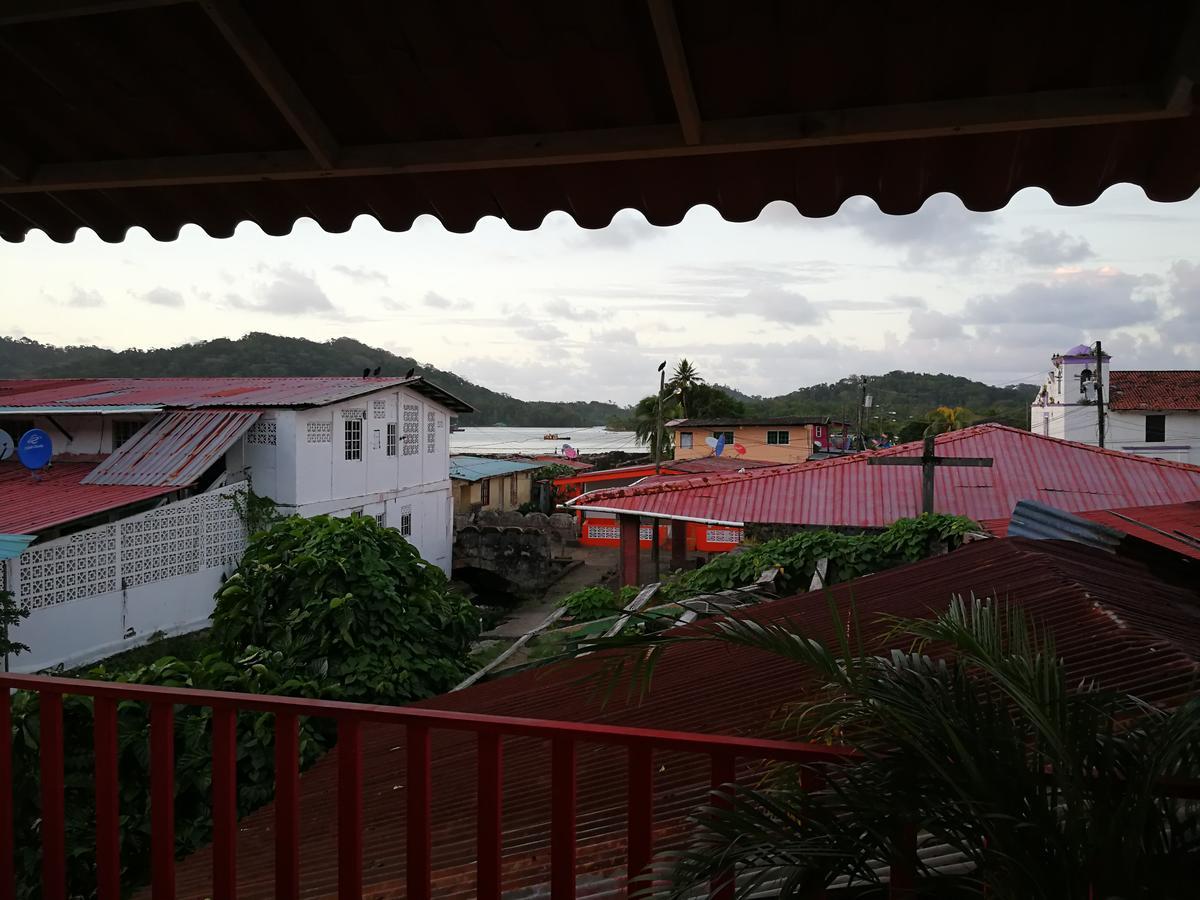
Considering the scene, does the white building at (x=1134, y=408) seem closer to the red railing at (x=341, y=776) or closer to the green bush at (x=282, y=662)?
the green bush at (x=282, y=662)

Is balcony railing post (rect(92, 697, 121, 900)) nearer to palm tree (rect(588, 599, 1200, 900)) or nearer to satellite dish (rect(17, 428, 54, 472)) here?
palm tree (rect(588, 599, 1200, 900))

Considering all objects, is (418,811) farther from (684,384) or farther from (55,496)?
(684,384)

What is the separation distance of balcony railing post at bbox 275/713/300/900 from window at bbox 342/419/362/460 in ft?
57.5

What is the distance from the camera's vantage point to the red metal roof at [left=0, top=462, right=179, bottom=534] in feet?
40.0

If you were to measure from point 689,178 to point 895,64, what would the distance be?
0.82 m

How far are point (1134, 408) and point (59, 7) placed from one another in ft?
129

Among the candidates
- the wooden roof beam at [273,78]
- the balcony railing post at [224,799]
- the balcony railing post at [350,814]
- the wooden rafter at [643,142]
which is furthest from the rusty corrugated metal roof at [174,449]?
the balcony railing post at [350,814]

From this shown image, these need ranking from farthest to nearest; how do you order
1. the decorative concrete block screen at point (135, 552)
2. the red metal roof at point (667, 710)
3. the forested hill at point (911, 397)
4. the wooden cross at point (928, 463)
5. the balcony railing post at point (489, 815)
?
1. the forested hill at point (911, 397)
2. the wooden cross at point (928, 463)
3. the decorative concrete block screen at point (135, 552)
4. the red metal roof at point (667, 710)
5. the balcony railing post at point (489, 815)

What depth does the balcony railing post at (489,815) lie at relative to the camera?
1590mm

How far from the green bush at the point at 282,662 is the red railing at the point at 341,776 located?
165 cm

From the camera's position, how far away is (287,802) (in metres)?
1.72

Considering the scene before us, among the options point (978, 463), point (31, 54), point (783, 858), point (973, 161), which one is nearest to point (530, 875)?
point (783, 858)

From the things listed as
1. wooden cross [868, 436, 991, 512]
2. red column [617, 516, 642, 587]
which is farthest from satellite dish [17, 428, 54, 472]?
wooden cross [868, 436, 991, 512]

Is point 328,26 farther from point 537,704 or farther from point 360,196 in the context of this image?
point 537,704
